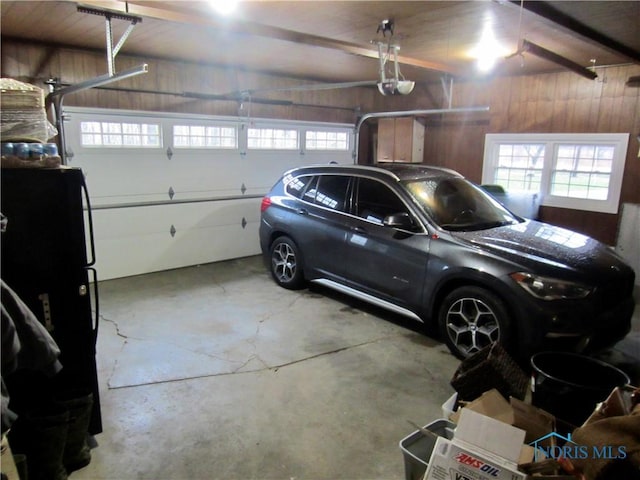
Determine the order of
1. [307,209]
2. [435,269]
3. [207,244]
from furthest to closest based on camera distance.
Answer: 1. [207,244]
2. [307,209]
3. [435,269]

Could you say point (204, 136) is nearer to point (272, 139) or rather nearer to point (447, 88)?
point (272, 139)

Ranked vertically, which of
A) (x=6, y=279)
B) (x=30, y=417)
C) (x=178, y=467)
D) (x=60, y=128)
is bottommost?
(x=178, y=467)

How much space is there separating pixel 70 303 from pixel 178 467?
3.40 ft

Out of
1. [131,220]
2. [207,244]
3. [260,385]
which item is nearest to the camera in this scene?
[260,385]

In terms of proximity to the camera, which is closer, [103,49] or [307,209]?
[307,209]

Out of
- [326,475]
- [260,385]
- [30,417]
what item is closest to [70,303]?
[30,417]

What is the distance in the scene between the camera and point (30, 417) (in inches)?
84.5

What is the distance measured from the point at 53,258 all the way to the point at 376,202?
9.09 ft

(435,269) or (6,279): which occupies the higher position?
(6,279)

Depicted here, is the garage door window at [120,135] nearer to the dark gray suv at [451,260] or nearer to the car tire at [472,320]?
the dark gray suv at [451,260]

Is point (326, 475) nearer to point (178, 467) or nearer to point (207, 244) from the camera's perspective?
point (178, 467)

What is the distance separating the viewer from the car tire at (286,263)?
5.04 meters

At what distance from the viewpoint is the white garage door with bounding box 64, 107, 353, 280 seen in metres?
5.39
